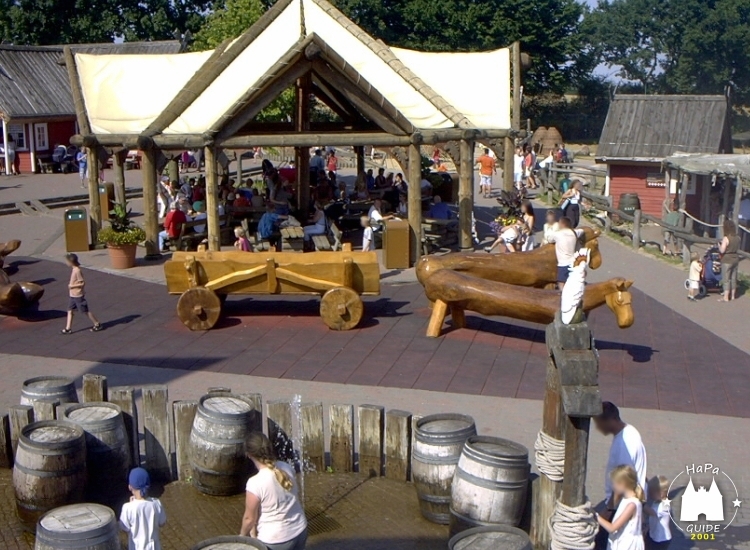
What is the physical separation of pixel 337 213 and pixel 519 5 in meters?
36.6

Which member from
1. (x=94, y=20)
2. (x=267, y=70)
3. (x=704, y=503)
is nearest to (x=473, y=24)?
(x=94, y=20)

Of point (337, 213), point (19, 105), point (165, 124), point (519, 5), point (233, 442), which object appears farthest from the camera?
point (519, 5)

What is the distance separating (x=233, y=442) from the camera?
823 cm

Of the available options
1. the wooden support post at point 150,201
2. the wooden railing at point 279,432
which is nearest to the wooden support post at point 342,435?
the wooden railing at point 279,432

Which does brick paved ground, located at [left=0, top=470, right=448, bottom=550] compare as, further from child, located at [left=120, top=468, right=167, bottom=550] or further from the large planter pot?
the large planter pot

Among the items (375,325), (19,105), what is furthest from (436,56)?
(19,105)

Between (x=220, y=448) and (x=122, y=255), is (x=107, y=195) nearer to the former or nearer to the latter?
(x=122, y=255)

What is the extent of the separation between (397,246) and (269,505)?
466 inches

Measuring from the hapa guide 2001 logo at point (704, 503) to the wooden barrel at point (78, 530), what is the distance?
173 inches

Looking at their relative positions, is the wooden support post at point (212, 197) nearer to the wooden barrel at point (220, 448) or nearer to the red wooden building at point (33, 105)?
the wooden barrel at point (220, 448)

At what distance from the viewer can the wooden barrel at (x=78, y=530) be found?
6.20 metres

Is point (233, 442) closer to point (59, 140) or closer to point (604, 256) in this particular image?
point (604, 256)

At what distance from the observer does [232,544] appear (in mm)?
6062

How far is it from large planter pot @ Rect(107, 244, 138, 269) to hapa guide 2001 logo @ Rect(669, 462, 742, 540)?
1202cm
